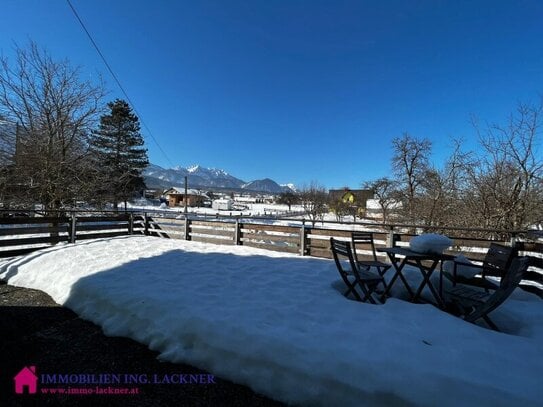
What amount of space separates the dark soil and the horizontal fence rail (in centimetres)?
295

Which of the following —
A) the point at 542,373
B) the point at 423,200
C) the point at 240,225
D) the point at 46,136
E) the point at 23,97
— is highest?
the point at 23,97

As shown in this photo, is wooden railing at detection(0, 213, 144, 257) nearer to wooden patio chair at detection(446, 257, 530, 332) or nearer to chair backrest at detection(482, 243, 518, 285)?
wooden patio chair at detection(446, 257, 530, 332)

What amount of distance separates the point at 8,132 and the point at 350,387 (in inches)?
530

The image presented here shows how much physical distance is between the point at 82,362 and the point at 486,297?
4.17m

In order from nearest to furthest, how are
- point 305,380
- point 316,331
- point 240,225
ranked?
point 305,380 < point 316,331 < point 240,225

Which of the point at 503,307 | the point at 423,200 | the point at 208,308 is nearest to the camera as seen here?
the point at 208,308

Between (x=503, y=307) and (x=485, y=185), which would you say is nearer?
(x=503, y=307)

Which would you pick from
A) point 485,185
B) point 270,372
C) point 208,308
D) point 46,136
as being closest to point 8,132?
point 46,136

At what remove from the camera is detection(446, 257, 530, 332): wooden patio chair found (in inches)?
101

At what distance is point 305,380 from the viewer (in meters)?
1.97

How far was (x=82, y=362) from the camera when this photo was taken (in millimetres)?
2395

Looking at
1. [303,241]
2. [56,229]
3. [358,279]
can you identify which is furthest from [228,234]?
[358,279]

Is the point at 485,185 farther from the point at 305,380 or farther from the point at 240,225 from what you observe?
the point at 305,380

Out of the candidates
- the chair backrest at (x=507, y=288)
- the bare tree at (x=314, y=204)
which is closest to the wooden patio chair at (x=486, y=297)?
the chair backrest at (x=507, y=288)
